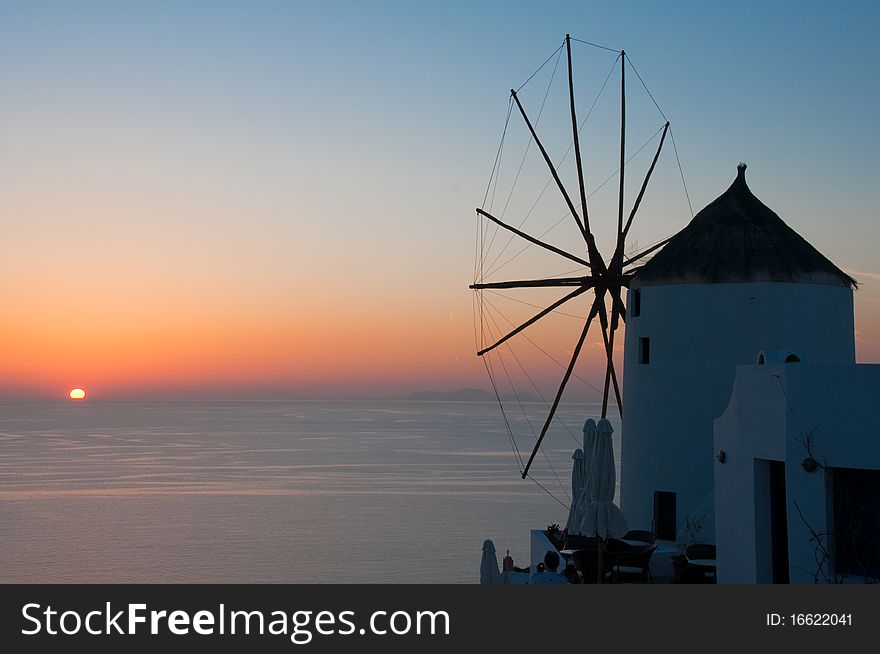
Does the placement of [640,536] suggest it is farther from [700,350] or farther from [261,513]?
[261,513]

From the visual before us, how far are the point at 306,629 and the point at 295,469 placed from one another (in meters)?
92.6

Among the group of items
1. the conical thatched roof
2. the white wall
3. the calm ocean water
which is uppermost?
the conical thatched roof

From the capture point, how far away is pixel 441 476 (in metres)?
93.1

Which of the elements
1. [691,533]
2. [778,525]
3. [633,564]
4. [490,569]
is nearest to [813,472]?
[778,525]

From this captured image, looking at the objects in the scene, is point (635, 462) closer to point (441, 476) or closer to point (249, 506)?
point (249, 506)

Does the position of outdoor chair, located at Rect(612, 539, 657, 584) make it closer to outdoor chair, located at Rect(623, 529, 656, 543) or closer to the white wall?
outdoor chair, located at Rect(623, 529, 656, 543)

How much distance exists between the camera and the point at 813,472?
12.1m

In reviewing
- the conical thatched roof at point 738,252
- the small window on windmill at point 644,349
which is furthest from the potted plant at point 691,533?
the conical thatched roof at point 738,252

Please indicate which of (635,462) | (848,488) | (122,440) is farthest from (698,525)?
(122,440)

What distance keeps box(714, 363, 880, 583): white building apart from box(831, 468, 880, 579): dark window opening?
12 millimetres

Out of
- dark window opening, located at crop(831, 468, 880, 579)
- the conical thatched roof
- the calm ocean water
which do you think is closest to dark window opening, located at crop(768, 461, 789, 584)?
dark window opening, located at crop(831, 468, 880, 579)

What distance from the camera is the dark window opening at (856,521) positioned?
11773 millimetres

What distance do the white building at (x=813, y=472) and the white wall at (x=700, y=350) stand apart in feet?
26.6

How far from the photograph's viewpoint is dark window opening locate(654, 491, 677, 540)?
22078 millimetres
